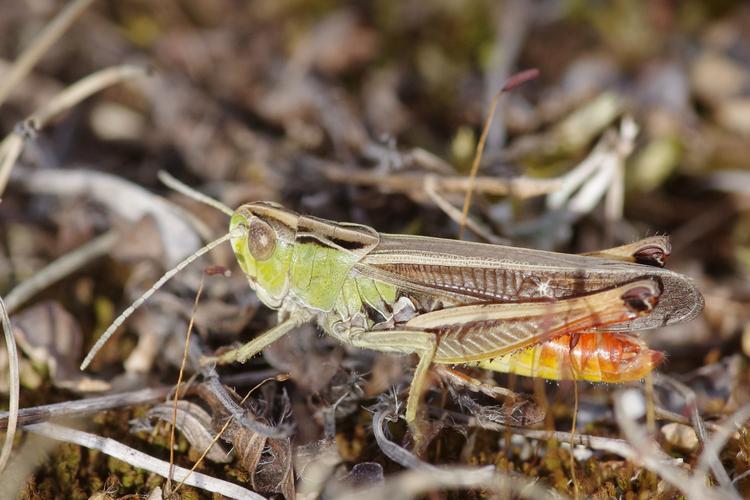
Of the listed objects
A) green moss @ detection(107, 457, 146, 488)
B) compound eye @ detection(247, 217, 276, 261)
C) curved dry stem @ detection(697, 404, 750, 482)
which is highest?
compound eye @ detection(247, 217, 276, 261)

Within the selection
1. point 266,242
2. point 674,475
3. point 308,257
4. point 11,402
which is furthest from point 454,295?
point 11,402

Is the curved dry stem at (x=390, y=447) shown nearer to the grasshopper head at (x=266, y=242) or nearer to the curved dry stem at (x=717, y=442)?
the grasshopper head at (x=266, y=242)

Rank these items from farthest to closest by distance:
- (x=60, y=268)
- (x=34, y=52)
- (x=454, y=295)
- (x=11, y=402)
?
(x=34, y=52)
(x=60, y=268)
(x=454, y=295)
(x=11, y=402)

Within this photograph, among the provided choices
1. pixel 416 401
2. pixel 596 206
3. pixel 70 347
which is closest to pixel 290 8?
pixel 596 206

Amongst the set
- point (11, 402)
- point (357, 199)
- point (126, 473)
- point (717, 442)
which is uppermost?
point (357, 199)

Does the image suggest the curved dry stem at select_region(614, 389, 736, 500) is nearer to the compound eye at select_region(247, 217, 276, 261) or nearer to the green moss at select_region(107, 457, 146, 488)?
the compound eye at select_region(247, 217, 276, 261)

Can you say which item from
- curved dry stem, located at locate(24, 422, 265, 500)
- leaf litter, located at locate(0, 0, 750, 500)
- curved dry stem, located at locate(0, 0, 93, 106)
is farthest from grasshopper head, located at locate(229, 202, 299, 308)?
curved dry stem, located at locate(0, 0, 93, 106)

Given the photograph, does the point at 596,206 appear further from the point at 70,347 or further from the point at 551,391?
the point at 70,347

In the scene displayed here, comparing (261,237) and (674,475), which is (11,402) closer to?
(261,237)
